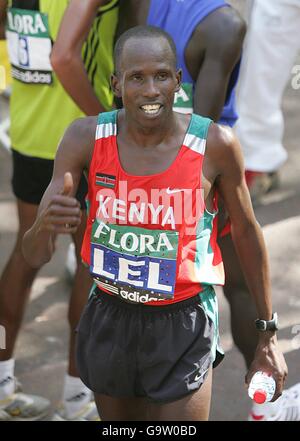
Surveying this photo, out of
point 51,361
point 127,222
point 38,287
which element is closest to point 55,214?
point 127,222

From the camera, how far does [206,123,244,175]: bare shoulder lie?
2848mm

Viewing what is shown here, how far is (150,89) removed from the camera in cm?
276

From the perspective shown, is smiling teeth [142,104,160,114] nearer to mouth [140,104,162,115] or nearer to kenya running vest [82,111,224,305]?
mouth [140,104,162,115]

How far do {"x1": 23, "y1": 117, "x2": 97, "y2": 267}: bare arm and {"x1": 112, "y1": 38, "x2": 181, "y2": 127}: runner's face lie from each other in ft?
0.59

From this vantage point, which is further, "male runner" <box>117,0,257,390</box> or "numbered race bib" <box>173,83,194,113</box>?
"numbered race bib" <box>173,83,194,113</box>

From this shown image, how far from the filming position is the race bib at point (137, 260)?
111 inches

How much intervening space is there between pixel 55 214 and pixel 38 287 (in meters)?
2.29

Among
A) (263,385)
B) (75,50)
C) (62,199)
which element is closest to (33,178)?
(75,50)

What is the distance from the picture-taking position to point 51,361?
4293mm

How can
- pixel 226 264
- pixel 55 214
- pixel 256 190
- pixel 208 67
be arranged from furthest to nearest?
pixel 256 190
pixel 226 264
pixel 208 67
pixel 55 214

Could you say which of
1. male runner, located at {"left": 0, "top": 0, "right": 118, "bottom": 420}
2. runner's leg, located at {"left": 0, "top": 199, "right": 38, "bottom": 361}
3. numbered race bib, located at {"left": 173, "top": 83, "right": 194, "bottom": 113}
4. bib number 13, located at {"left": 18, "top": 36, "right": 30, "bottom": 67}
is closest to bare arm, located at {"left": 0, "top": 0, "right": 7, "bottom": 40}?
male runner, located at {"left": 0, "top": 0, "right": 118, "bottom": 420}

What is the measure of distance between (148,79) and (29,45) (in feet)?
3.50

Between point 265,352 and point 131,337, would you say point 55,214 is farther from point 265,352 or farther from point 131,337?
point 265,352
